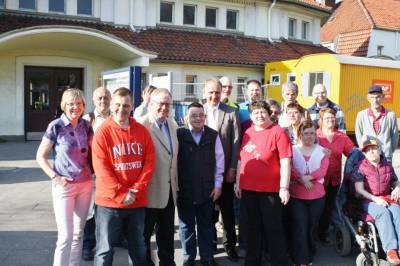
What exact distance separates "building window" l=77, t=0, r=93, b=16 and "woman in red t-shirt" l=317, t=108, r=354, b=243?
14.2 meters

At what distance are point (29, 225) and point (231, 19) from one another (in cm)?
1671

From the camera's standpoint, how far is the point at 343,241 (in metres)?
4.98

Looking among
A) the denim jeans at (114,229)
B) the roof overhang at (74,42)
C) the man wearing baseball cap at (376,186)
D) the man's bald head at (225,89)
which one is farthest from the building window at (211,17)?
the denim jeans at (114,229)

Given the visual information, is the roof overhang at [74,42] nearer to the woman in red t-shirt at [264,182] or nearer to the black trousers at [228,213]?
the black trousers at [228,213]

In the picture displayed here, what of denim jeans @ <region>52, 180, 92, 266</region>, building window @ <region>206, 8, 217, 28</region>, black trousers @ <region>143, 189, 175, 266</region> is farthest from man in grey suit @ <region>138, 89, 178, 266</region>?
building window @ <region>206, 8, 217, 28</region>

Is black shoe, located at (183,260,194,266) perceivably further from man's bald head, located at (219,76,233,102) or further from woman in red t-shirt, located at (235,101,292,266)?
man's bald head, located at (219,76,233,102)

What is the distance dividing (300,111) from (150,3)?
48.4ft

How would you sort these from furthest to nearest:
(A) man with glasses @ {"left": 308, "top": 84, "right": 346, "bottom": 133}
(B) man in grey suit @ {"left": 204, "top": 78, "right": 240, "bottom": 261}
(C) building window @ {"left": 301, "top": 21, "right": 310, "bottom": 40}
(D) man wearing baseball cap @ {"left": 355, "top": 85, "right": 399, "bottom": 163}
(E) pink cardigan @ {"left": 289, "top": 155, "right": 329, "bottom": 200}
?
(C) building window @ {"left": 301, "top": 21, "right": 310, "bottom": 40}, (D) man wearing baseball cap @ {"left": 355, "top": 85, "right": 399, "bottom": 163}, (A) man with glasses @ {"left": 308, "top": 84, "right": 346, "bottom": 133}, (B) man in grey suit @ {"left": 204, "top": 78, "right": 240, "bottom": 261}, (E) pink cardigan @ {"left": 289, "top": 155, "right": 329, "bottom": 200}

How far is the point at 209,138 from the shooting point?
4.41 m

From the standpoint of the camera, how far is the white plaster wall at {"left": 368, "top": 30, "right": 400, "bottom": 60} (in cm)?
2955

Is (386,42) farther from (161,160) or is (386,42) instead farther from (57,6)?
(161,160)

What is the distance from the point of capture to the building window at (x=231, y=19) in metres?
20.7

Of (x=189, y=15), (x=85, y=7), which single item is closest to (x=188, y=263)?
(x=85, y=7)

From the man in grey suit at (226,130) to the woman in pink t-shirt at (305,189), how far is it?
2.10 ft
